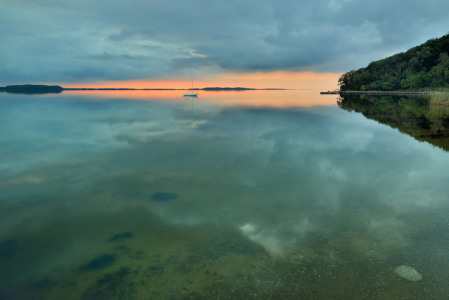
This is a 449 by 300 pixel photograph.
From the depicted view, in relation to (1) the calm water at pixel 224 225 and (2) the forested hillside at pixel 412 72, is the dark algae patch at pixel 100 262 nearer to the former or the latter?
(1) the calm water at pixel 224 225

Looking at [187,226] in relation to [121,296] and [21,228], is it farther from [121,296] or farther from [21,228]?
[21,228]

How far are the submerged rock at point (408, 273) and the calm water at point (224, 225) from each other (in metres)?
0.19

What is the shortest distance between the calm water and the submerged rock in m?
0.19

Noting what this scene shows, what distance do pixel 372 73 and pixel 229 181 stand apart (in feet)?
697

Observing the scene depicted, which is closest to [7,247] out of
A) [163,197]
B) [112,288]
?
[112,288]

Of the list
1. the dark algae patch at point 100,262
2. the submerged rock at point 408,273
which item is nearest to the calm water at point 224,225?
the dark algae patch at point 100,262

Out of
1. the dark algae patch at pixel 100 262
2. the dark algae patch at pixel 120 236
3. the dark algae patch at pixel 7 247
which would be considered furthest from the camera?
the dark algae patch at pixel 120 236

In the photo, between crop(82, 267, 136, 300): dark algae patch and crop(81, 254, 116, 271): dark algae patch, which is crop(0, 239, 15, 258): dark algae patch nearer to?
crop(81, 254, 116, 271): dark algae patch

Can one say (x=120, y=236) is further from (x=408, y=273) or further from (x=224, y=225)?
(x=408, y=273)

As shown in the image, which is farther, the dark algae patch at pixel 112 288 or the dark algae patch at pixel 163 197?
the dark algae patch at pixel 163 197

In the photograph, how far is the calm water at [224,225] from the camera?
7781 millimetres

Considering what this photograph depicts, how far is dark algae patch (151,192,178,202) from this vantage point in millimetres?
13906

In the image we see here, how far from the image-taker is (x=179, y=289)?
7637mm

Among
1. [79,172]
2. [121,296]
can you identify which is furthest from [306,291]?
[79,172]
